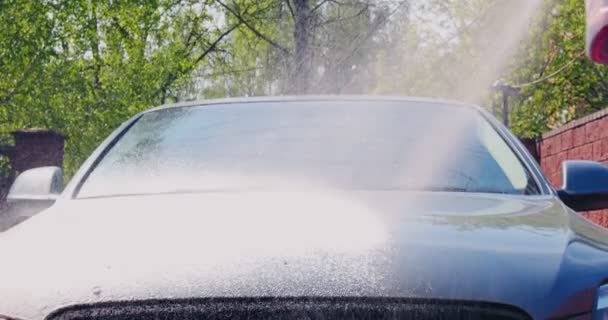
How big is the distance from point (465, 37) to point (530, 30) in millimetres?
2267

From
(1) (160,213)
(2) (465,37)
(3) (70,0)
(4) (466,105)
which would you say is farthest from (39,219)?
(2) (465,37)

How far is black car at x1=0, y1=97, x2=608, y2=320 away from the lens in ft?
6.94

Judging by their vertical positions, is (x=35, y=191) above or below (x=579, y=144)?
above

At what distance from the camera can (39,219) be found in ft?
9.70

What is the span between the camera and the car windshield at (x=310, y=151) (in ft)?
10.7

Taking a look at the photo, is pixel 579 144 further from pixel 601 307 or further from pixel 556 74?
pixel 556 74

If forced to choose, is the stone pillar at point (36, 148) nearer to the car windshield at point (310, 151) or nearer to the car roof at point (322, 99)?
the car roof at point (322, 99)

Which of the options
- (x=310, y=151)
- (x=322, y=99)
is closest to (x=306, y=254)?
(x=310, y=151)

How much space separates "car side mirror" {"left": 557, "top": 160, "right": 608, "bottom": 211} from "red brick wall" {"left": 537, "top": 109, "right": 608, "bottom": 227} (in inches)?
285

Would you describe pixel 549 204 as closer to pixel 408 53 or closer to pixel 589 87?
pixel 589 87

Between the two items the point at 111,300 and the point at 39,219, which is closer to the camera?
the point at 111,300

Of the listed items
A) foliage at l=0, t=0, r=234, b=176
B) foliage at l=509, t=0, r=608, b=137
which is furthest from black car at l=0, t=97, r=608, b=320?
foliage at l=509, t=0, r=608, b=137

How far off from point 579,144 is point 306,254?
1085cm

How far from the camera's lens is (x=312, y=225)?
8.18 ft
